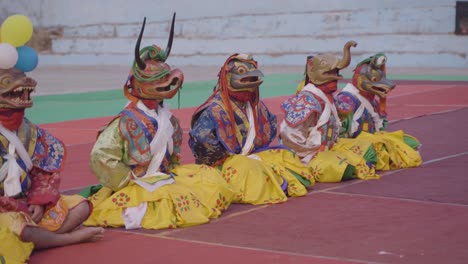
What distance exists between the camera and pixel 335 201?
6.84 metres

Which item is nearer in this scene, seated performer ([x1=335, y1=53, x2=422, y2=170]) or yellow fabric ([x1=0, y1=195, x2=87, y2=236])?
yellow fabric ([x1=0, y1=195, x2=87, y2=236])

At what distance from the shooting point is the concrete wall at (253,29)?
21812 millimetres

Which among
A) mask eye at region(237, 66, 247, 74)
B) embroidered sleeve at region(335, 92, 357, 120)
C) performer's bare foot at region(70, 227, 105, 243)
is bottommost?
performer's bare foot at region(70, 227, 105, 243)

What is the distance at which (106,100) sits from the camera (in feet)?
50.8

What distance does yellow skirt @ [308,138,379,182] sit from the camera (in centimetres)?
759

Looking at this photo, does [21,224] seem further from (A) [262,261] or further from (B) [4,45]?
(A) [262,261]

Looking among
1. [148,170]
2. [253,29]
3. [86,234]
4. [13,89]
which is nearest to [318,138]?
[148,170]

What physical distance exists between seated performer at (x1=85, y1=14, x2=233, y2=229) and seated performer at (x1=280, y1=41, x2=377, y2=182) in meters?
1.35

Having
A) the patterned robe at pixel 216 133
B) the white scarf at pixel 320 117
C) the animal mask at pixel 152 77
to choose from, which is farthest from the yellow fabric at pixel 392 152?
the animal mask at pixel 152 77

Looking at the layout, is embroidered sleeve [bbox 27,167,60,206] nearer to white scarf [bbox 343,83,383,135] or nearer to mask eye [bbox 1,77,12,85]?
mask eye [bbox 1,77,12,85]

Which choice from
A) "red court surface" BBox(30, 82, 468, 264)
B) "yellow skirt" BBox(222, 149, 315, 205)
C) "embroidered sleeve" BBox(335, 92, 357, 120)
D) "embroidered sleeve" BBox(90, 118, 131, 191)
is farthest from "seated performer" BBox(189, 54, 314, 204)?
"embroidered sleeve" BBox(335, 92, 357, 120)

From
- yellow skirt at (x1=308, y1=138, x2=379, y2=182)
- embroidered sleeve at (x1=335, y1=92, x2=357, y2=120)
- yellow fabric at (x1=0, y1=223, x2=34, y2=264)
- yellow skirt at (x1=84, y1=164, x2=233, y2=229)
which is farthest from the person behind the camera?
embroidered sleeve at (x1=335, y1=92, x2=357, y2=120)

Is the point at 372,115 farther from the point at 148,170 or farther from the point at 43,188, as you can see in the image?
the point at 43,188

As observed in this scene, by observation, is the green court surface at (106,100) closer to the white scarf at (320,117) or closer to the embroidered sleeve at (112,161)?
the white scarf at (320,117)
